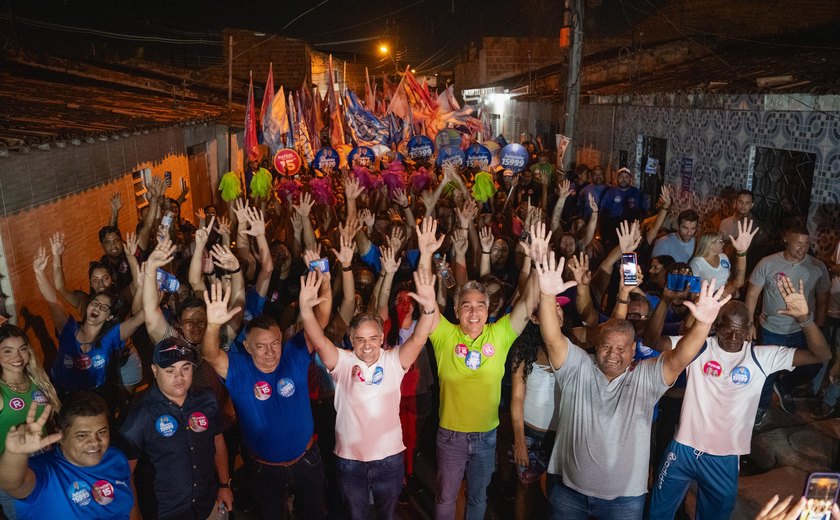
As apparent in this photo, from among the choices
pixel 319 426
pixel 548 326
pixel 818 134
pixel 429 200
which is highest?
pixel 818 134

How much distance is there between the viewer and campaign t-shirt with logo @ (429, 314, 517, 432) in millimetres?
4004

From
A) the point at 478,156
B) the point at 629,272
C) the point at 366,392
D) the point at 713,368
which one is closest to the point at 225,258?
the point at 366,392

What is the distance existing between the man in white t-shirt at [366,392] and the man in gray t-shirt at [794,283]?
3.33m

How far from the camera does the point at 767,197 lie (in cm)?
877

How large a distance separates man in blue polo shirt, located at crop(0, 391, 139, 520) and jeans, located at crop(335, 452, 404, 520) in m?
1.23

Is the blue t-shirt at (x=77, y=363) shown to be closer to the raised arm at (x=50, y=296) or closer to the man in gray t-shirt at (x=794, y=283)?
the raised arm at (x=50, y=296)

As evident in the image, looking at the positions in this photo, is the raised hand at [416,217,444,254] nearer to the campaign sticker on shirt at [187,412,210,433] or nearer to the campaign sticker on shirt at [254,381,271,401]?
the campaign sticker on shirt at [254,381,271,401]

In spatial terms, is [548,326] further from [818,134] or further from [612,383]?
[818,134]

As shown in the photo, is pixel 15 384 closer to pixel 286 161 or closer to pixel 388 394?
pixel 388 394

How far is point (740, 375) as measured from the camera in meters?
3.82

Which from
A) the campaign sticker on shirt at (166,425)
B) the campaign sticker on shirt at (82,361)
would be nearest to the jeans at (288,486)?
the campaign sticker on shirt at (166,425)

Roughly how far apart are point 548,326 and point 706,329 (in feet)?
2.70

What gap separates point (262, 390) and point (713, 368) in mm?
2767

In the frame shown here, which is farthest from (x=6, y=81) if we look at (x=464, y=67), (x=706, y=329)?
(x=464, y=67)
